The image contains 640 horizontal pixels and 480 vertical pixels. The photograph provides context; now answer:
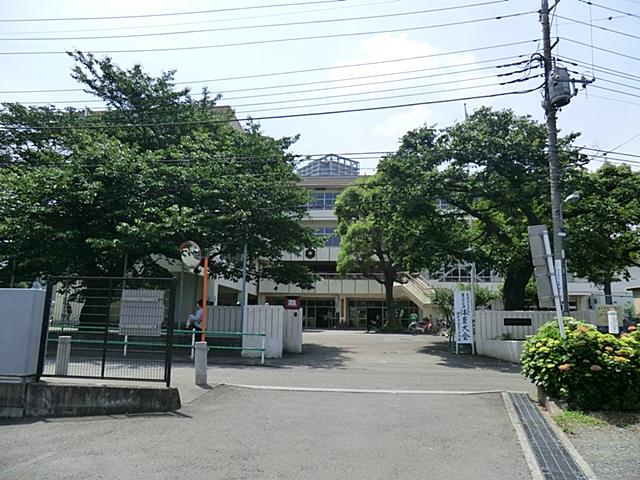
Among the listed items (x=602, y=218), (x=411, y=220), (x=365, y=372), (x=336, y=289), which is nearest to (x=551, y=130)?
(x=602, y=218)

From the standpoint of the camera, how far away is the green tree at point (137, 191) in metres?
16.9

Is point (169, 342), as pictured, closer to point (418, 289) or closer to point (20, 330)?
point (20, 330)

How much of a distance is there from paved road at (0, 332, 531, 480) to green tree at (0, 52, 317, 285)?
790 centimetres

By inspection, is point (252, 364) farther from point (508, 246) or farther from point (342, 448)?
point (508, 246)

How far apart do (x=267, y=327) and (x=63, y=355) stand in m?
7.83

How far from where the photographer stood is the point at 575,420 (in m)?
7.17

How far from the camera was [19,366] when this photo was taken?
827cm

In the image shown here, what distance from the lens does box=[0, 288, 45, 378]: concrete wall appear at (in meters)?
8.29

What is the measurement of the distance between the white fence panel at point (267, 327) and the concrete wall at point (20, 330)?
27.5 ft

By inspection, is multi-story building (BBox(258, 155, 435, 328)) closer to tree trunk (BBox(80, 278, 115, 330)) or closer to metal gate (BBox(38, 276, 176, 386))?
tree trunk (BBox(80, 278, 115, 330))

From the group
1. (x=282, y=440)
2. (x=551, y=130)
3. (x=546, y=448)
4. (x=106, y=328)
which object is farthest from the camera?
(x=551, y=130)

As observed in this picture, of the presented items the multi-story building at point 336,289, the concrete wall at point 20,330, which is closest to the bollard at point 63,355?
the concrete wall at point 20,330

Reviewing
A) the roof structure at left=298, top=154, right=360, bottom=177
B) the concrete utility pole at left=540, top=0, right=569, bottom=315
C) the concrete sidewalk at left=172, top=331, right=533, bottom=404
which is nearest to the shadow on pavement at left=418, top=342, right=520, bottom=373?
the concrete sidewalk at left=172, top=331, right=533, bottom=404

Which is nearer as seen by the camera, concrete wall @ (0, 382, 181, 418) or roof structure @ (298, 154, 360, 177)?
concrete wall @ (0, 382, 181, 418)
